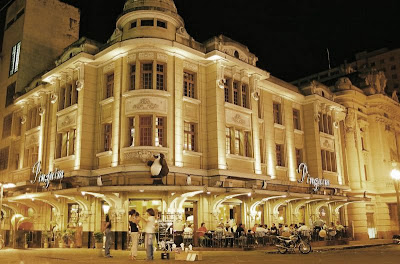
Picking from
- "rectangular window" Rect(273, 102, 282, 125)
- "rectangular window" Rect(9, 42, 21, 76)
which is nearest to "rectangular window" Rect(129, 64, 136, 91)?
"rectangular window" Rect(273, 102, 282, 125)

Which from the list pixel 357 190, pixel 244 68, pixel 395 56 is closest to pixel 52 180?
pixel 244 68

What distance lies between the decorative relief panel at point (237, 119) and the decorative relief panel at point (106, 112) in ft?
25.5

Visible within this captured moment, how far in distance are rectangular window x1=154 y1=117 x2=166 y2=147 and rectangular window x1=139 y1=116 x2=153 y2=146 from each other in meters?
0.38

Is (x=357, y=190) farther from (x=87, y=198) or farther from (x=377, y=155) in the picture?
(x=87, y=198)

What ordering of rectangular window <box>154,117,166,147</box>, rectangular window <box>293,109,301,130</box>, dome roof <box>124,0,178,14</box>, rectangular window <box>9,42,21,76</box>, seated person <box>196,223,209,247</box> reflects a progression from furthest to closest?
rectangular window <box>9,42,21,76</box>
rectangular window <box>293,109,301,130</box>
dome roof <box>124,0,178,14</box>
rectangular window <box>154,117,166,147</box>
seated person <box>196,223,209,247</box>

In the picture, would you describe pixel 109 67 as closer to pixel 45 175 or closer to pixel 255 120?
pixel 45 175

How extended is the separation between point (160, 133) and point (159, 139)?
0.40 metres

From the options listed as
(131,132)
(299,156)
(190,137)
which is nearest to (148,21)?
(131,132)

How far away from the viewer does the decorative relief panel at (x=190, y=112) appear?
27.3 metres

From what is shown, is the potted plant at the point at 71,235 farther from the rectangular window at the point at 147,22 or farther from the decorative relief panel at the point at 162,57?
the rectangular window at the point at 147,22

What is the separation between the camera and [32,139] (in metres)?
33.8

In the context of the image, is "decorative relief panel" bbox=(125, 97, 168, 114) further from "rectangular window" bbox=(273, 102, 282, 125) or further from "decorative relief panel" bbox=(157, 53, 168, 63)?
"rectangular window" bbox=(273, 102, 282, 125)

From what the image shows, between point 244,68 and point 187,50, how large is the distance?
4.99 meters

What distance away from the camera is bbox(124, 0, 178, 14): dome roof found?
89.4 feet
